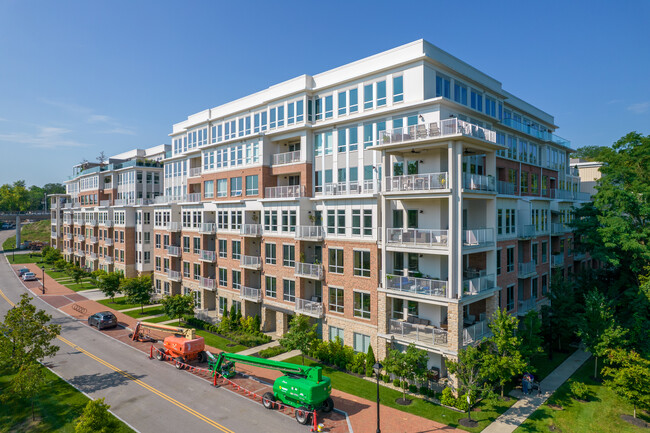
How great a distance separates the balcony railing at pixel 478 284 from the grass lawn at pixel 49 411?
20166 mm

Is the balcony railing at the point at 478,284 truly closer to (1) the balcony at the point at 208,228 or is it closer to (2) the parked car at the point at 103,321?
(1) the balcony at the point at 208,228

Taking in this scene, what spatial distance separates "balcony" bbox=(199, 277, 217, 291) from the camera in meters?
40.9

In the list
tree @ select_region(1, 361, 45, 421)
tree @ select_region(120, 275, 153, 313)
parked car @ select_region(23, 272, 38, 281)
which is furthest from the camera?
parked car @ select_region(23, 272, 38, 281)

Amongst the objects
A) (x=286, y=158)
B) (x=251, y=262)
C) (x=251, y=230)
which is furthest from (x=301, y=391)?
(x=286, y=158)

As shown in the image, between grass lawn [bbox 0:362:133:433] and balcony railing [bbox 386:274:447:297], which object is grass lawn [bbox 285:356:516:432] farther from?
grass lawn [bbox 0:362:133:433]

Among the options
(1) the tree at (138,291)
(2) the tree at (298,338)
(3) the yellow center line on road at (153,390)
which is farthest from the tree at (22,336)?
(1) the tree at (138,291)

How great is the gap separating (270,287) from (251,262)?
3.10 m

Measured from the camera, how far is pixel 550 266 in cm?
3622

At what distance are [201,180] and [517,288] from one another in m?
34.2

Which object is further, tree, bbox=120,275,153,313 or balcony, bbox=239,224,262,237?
→ tree, bbox=120,275,153,313

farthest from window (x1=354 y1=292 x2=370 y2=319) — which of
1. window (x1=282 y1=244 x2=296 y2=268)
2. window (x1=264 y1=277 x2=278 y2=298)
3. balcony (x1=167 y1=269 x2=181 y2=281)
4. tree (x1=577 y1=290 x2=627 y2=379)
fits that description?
balcony (x1=167 y1=269 x2=181 y2=281)

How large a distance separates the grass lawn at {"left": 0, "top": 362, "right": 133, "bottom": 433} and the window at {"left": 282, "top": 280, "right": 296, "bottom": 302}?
15782 mm

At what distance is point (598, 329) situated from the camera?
25.5 metres

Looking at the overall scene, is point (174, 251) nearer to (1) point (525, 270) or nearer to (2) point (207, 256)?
(2) point (207, 256)
